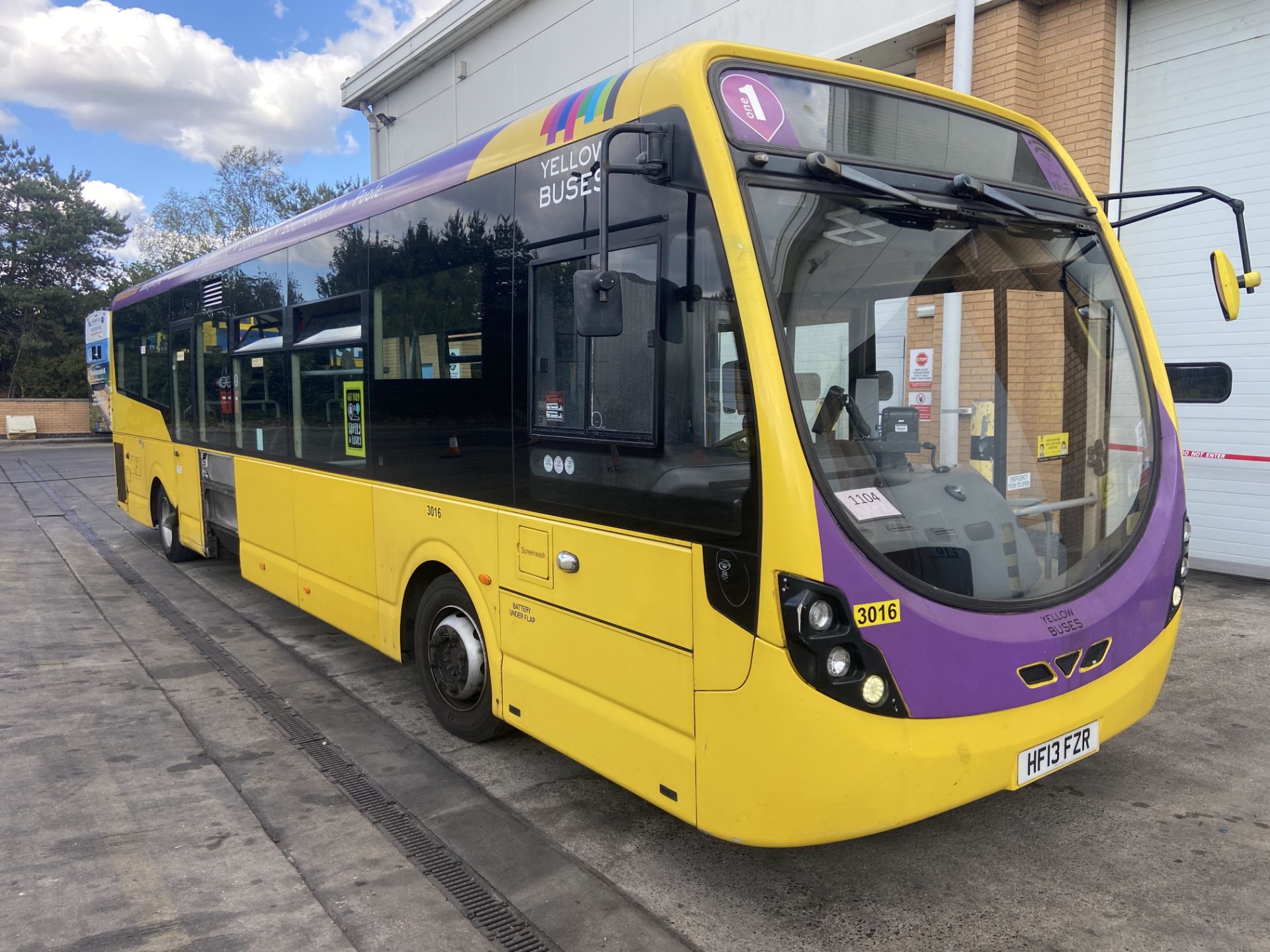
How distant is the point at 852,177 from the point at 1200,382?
6.60m

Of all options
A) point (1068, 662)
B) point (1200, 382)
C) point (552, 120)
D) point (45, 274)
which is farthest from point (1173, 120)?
point (45, 274)

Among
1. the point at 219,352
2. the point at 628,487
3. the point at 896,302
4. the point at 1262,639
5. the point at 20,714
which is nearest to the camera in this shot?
the point at 628,487

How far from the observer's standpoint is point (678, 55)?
2.97 metres

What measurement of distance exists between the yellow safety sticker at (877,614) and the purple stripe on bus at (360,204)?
9.48 ft

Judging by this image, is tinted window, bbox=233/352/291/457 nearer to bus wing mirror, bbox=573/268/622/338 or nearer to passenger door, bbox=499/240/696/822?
passenger door, bbox=499/240/696/822

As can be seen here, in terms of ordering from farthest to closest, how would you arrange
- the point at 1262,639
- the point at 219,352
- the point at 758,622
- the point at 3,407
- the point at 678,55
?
the point at 3,407, the point at 219,352, the point at 1262,639, the point at 678,55, the point at 758,622

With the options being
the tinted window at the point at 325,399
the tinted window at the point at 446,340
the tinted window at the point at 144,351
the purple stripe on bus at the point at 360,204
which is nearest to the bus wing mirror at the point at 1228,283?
the tinted window at the point at 446,340

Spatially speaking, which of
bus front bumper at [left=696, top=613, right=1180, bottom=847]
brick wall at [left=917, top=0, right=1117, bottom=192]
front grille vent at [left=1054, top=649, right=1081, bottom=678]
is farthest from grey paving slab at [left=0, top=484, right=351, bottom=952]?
brick wall at [left=917, top=0, right=1117, bottom=192]

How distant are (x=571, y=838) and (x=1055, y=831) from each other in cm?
194

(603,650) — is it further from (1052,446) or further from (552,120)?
(552,120)

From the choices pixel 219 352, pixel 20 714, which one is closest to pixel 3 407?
pixel 219 352

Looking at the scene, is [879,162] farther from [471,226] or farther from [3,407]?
[3,407]

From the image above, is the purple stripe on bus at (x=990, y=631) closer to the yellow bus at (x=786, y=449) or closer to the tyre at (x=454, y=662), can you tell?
the yellow bus at (x=786, y=449)

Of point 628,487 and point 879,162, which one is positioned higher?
point 879,162
